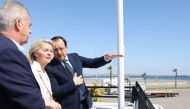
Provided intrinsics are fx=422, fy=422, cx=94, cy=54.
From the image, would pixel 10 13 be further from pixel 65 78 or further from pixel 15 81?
pixel 65 78

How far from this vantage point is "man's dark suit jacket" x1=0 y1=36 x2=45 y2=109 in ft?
6.51

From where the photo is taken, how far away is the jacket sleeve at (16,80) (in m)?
1.98

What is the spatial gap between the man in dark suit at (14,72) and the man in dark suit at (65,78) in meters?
1.97

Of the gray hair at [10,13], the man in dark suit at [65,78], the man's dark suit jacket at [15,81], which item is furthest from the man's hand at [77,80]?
the man's dark suit jacket at [15,81]

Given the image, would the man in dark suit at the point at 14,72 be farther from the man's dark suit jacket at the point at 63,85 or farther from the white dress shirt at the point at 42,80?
the man's dark suit jacket at the point at 63,85

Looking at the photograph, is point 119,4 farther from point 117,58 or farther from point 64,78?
point 64,78

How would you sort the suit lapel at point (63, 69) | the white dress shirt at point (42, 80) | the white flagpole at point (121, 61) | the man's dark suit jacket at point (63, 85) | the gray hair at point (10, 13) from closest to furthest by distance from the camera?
the gray hair at point (10, 13), the white dress shirt at point (42, 80), the man's dark suit jacket at point (63, 85), the suit lapel at point (63, 69), the white flagpole at point (121, 61)

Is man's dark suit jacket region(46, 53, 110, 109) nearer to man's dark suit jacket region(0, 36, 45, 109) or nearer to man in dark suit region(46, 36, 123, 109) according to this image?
man in dark suit region(46, 36, 123, 109)

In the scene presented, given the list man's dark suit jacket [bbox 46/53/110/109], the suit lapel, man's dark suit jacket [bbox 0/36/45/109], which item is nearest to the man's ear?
man's dark suit jacket [bbox 0/36/45/109]

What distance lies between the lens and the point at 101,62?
4898mm

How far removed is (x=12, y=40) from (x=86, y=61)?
2.69 m

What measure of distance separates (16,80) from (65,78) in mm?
2293

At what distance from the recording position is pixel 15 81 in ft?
6.49

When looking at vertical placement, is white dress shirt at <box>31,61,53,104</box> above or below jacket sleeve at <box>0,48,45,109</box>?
below
